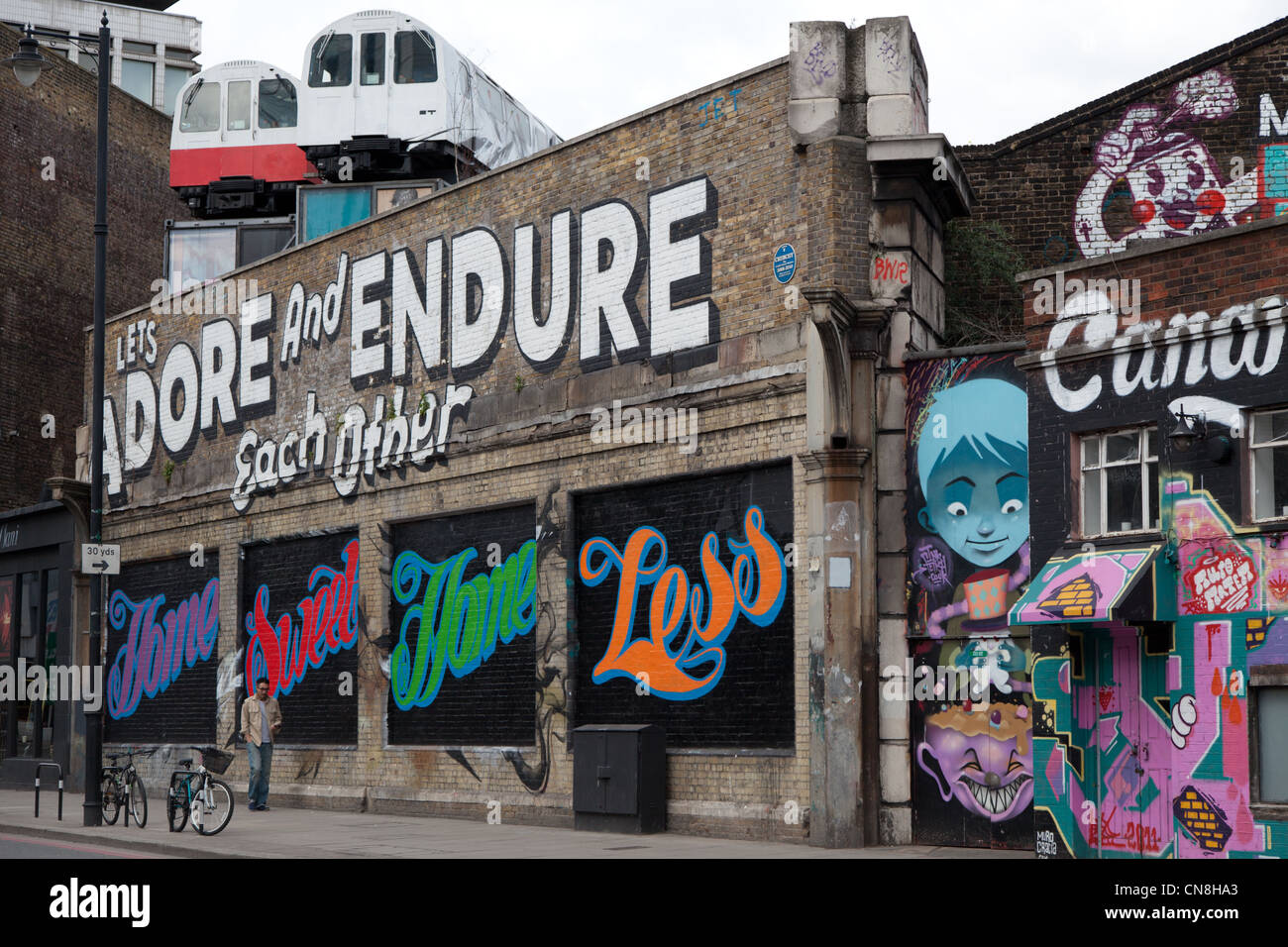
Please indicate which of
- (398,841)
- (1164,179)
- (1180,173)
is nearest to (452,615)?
(398,841)

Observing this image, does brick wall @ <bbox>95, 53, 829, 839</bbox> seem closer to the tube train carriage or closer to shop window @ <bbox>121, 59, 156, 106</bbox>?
the tube train carriage

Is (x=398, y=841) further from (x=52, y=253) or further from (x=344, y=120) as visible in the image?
(x=52, y=253)

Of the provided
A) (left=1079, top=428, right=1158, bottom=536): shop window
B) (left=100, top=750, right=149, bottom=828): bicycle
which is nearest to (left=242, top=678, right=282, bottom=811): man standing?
→ (left=100, top=750, right=149, bottom=828): bicycle

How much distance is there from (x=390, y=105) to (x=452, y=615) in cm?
1482

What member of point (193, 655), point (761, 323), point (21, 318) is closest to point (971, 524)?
point (761, 323)

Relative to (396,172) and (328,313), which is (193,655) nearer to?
(328,313)

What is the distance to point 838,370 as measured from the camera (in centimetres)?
1688

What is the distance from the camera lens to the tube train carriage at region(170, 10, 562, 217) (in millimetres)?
32531

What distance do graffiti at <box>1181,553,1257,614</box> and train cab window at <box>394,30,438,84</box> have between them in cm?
2288

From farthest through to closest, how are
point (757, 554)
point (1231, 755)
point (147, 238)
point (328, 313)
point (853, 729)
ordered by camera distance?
point (147, 238)
point (328, 313)
point (757, 554)
point (853, 729)
point (1231, 755)

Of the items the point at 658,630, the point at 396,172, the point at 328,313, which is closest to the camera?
the point at 658,630

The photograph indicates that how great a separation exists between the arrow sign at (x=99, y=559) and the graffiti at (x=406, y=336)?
14.3 ft

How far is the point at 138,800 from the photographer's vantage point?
20.2 metres

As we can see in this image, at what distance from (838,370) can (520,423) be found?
19.1 feet
